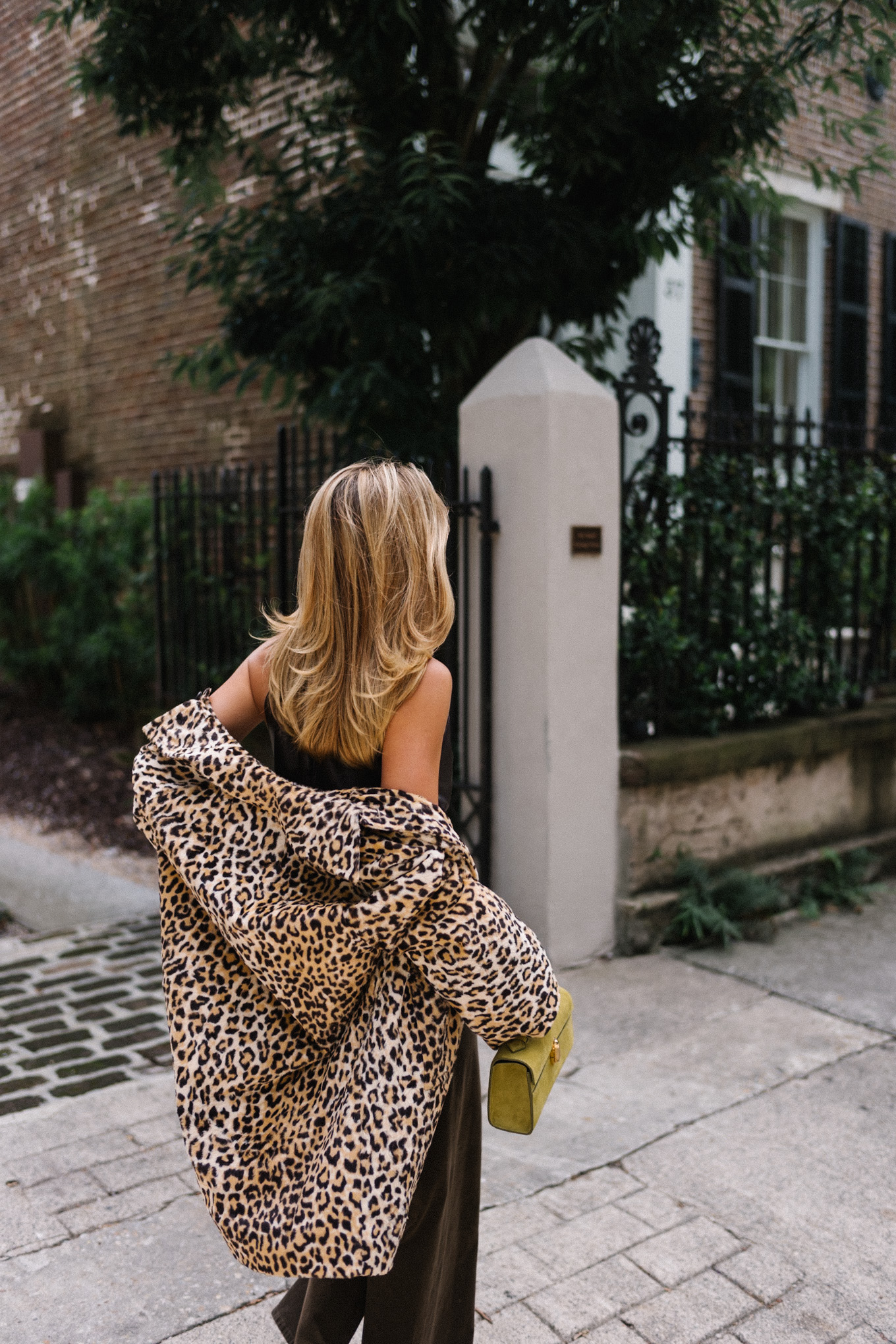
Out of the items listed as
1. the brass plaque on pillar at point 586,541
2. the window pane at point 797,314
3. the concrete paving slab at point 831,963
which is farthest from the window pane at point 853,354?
the brass plaque on pillar at point 586,541

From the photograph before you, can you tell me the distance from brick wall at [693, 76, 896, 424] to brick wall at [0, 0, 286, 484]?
328 centimetres

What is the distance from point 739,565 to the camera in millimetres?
5316

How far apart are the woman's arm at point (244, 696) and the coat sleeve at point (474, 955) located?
477 mm

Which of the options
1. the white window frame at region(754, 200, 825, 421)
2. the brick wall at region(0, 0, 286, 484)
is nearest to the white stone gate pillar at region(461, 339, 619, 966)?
the brick wall at region(0, 0, 286, 484)

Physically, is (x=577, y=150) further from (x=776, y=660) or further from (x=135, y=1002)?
(x=135, y=1002)

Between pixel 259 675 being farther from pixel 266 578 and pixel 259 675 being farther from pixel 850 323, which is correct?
pixel 850 323

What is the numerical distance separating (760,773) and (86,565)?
18.3 feet

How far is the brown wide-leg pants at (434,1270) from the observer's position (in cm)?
194

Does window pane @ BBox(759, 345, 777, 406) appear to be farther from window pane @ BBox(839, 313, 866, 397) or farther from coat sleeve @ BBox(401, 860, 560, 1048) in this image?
coat sleeve @ BBox(401, 860, 560, 1048)

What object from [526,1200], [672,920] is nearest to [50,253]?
[672,920]

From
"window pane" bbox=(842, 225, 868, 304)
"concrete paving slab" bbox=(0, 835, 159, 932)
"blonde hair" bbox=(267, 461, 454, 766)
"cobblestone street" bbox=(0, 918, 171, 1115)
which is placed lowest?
"concrete paving slab" bbox=(0, 835, 159, 932)

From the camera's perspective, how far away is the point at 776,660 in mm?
5309

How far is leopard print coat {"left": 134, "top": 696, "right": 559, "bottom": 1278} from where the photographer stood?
1.73 metres

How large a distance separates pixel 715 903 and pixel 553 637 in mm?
1463
